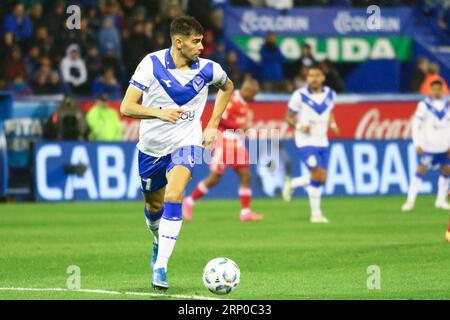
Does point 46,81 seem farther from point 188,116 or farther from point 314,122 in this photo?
point 188,116

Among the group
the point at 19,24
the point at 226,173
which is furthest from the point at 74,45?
the point at 226,173

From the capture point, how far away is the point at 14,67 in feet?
79.9

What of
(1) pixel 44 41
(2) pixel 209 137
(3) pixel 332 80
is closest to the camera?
(2) pixel 209 137

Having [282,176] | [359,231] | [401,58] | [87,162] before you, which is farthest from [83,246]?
[401,58]

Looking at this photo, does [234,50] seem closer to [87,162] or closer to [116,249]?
[87,162]

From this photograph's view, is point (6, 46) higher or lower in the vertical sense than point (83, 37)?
lower

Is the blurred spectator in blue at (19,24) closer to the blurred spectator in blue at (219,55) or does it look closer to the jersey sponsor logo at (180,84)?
the blurred spectator in blue at (219,55)

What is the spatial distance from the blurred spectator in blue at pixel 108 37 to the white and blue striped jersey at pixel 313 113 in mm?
7443

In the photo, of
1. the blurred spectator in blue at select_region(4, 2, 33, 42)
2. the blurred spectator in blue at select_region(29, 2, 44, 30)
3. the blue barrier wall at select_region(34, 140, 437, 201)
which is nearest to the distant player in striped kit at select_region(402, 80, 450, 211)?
the blue barrier wall at select_region(34, 140, 437, 201)

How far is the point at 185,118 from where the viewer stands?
35.5 feet

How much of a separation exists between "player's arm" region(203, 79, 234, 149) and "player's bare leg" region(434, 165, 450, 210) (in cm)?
1058

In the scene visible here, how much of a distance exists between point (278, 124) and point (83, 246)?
10384 mm

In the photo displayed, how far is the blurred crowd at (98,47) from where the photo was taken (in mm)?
24391

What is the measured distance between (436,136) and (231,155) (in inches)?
179
